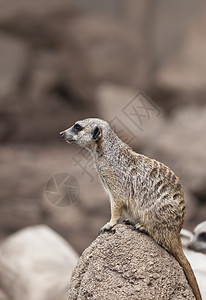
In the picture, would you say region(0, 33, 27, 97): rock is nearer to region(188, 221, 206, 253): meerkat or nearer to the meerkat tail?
region(188, 221, 206, 253): meerkat

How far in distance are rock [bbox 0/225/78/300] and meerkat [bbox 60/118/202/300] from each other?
2406 millimetres

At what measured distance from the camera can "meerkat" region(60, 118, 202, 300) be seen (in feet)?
8.36

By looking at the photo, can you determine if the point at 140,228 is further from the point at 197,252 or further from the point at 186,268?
the point at 197,252

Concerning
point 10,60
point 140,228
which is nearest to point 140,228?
point 140,228

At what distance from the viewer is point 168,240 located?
2.56 metres

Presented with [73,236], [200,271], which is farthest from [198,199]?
[200,271]

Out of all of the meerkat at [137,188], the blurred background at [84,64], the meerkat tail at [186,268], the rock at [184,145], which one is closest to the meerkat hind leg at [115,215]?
the meerkat at [137,188]

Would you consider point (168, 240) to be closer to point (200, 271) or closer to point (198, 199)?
point (200, 271)

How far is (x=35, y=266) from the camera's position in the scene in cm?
513

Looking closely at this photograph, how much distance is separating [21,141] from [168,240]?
7.06m

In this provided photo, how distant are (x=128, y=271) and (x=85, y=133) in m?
0.63

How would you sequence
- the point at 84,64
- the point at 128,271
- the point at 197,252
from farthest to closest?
the point at 84,64 < the point at 197,252 < the point at 128,271

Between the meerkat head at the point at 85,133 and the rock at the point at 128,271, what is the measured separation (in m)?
0.40

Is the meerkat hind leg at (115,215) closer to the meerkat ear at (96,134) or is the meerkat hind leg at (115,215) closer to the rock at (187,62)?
the meerkat ear at (96,134)
